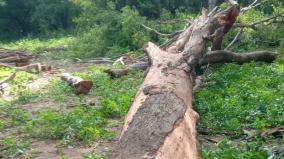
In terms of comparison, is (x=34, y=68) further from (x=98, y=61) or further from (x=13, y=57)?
(x=98, y=61)

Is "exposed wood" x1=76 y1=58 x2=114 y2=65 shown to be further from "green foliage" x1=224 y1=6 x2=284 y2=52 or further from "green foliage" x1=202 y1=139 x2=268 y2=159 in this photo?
"green foliage" x1=202 y1=139 x2=268 y2=159

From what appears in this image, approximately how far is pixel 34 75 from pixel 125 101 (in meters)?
5.51

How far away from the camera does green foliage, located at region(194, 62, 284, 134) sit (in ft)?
18.6

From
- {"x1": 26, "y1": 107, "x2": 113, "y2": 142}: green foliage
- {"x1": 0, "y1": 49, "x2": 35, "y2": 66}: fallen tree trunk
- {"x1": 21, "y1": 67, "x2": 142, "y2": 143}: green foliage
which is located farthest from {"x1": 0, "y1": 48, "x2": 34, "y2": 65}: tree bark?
{"x1": 26, "y1": 107, "x2": 113, "y2": 142}: green foliage

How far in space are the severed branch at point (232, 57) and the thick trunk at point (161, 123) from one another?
283cm

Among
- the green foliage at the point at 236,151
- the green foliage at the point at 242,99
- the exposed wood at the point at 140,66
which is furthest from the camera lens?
the exposed wood at the point at 140,66

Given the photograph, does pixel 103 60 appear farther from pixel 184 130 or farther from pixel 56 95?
pixel 184 130

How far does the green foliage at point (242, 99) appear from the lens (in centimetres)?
567

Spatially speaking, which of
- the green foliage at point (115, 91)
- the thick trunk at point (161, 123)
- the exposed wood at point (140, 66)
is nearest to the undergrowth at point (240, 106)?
the thick trunk at point (161, 123)

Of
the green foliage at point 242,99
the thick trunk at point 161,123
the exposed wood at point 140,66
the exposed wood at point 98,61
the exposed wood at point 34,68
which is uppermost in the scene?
the thick trunk at point 161,123

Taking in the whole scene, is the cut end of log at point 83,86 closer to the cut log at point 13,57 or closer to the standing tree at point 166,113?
the standing tree at point 166,113

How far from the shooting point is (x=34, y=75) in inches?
472

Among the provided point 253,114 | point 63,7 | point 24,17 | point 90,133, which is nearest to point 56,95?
point 90,133

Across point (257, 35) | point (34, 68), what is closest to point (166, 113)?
point (257, 35)
